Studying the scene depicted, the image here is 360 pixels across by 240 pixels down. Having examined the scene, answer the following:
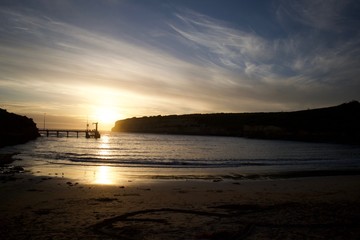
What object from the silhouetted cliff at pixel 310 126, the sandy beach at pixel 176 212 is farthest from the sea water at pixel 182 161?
the silhouetted cliff at pixel 310 126

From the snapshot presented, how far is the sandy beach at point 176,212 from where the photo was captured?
24.2 feet

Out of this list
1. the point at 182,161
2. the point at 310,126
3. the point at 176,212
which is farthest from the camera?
the point at 310,126

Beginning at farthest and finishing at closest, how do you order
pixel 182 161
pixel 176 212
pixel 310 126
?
pixel 310 126 → pixel 182 161 → pixel 176 212

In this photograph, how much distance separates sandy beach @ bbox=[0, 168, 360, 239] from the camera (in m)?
7.38

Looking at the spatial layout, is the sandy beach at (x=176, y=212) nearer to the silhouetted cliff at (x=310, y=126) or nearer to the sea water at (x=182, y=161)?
the sea water at (x=182, y=161)

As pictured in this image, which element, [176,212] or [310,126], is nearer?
[176,212]

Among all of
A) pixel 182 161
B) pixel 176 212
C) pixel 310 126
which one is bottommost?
pixel 182 161

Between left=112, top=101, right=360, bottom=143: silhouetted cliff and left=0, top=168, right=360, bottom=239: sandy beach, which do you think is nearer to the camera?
left=0, top=168, right=360, bottom=239: sandy beach

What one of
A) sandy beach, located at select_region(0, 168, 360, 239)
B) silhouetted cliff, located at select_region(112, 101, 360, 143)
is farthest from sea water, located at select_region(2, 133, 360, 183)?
silhouetted cliff, located at select_region(112, 101, 360, 143)

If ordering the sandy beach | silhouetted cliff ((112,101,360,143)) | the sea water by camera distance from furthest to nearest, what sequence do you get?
silhouetted cliff ((112,101,360,143)) → the sea water → the sandy beach

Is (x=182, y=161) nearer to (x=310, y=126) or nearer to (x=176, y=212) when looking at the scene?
(x=176, y=212)

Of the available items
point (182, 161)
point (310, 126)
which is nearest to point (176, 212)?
point (182, 161)

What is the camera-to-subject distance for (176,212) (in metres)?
9.58

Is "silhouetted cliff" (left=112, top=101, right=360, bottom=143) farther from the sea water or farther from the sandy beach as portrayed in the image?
the sandy beach
